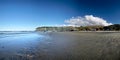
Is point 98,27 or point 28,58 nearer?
point 28,58

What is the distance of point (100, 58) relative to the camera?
579 centimetres

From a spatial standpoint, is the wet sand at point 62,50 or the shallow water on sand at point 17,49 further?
the shallow water on sand at point 17,49

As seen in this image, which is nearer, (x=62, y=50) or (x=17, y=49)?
(x=62, y=50)

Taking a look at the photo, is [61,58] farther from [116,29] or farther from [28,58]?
[116,29]

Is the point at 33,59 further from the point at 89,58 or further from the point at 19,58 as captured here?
the point at 89,58

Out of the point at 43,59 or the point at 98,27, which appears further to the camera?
the point at 98,27

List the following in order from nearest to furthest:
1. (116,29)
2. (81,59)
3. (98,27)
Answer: (81,59) → (116,29) → (98,27)

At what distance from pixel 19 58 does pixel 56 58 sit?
50.5 inches

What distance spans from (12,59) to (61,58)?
65.0 inches

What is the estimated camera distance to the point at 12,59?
5691 mm

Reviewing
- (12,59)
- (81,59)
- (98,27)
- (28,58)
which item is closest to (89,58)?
(81,59)

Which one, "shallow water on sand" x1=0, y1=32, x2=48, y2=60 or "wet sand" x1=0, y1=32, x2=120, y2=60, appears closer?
"wet sand" x1=0, y1=32, x2=120, y2=60

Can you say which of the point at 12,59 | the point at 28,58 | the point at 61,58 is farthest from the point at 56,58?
the point at 12,59

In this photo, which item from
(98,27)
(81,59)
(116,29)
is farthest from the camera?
(98,27)
